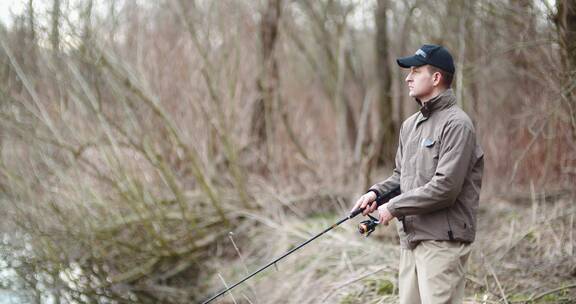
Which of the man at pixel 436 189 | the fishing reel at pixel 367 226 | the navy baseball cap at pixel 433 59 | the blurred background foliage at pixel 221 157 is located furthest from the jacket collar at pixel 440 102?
the blurred background foliage at pixel 221 157

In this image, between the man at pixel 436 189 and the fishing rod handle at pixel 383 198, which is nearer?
the man at pixel 436 189

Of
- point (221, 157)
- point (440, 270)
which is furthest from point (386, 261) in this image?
point (221, 157)

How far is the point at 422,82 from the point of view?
10.1 feet

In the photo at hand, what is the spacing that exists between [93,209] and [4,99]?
141 centimetres

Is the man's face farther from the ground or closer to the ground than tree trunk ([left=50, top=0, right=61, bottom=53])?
closer to the ground

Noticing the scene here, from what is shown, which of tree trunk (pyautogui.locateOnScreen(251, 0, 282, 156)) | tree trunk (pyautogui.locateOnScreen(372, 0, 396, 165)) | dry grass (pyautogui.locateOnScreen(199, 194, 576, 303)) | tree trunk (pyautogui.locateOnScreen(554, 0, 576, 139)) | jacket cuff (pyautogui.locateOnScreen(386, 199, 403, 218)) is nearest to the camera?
jacket cuff (pyautogui.locateOnScreen(386, 199, 403, 218))

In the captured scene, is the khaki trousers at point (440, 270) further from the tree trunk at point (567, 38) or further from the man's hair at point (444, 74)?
the tree trunk at point (567, 38)

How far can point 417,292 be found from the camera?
3.14 meters

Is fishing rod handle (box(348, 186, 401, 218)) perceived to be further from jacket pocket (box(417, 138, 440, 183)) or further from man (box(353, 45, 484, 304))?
jacket pocket (box(417, 138, 440, 183))

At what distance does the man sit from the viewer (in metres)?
2.88

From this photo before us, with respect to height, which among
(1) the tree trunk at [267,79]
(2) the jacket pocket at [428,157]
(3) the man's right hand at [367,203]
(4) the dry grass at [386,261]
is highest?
(1) the tree trunk at [267,79]

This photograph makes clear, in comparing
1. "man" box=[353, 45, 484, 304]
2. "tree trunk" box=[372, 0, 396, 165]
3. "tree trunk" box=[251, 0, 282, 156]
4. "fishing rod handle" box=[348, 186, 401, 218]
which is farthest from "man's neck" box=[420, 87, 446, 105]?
"tree trunk" box=[372, 0, 396, 165]

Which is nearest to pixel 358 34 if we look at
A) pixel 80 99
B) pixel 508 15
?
pixel 508 15

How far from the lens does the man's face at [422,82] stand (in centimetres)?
307
